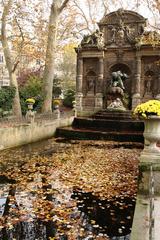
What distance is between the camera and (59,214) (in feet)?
21.5

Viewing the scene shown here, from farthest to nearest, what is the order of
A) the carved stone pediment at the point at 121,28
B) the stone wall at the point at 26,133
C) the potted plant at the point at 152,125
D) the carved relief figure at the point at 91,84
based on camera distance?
the carved relief figure at the point at 91,84
the carved stone pediment at the point at 121,28
the stone wall at the point at 26,133
the potted plant at the point at 152,125

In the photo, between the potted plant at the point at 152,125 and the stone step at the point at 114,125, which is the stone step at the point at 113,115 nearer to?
the stone step at the point at 114,125

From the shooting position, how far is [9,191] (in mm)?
8141

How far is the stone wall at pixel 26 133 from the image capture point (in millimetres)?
14906

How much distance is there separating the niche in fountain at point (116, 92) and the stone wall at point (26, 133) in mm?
6101

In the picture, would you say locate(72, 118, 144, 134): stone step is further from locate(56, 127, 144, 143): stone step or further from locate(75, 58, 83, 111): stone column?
locate(75, 58, 83, 111): stone column

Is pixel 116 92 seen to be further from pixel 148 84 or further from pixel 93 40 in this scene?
pixel 93 40

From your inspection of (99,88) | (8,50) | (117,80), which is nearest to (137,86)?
(117,80)

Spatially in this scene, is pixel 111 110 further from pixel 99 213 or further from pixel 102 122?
pixel 99 213

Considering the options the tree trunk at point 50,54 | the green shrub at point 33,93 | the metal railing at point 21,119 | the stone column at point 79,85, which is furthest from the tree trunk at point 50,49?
the stone column at point 79,85

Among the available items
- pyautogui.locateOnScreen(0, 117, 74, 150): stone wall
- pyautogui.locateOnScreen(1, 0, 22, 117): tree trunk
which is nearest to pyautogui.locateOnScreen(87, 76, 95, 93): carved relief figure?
pyautogui.locateOnScreen(0, 117, 74, 150): stone wall

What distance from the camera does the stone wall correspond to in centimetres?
1491

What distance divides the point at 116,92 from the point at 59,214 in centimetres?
2121

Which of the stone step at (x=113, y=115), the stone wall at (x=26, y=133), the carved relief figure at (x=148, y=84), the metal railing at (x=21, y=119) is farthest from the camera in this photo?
the carved relief figure at (x=148, y=84)
